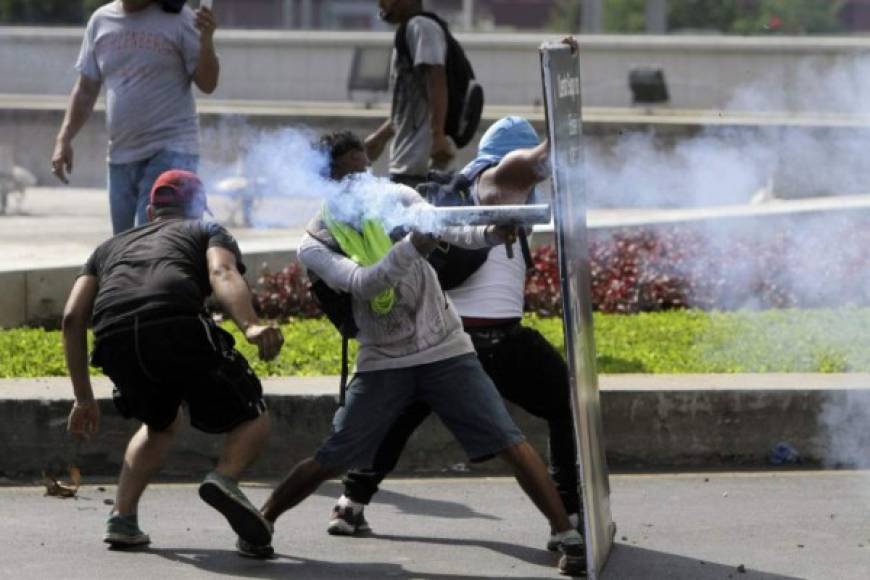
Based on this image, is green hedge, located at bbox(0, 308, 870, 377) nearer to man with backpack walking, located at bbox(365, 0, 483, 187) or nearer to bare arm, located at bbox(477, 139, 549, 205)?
man with backpack walking, located at bbox(365, 0, 483, 187)

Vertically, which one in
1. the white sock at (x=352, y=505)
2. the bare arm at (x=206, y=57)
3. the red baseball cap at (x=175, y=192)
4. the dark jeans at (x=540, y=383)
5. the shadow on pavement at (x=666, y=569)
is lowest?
the shadow on pavement at (x=666, y=569)

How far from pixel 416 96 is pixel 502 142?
2.43 metres

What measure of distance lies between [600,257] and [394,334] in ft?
16.0

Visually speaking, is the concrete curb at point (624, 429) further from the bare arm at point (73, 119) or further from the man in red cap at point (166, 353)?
the man in red cap at point (166, 353)

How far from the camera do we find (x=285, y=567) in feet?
19.9

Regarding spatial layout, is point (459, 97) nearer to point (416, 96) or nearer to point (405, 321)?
point (416, 96)

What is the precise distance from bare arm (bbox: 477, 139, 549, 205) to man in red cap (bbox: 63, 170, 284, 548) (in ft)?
2.62

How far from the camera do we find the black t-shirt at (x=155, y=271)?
6.02 metres

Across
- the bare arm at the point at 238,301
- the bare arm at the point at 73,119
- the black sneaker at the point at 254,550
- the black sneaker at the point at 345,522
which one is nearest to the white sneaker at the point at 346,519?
the black sneaker at the point at 345,522

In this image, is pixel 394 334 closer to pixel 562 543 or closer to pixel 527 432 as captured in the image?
pixel 562 543

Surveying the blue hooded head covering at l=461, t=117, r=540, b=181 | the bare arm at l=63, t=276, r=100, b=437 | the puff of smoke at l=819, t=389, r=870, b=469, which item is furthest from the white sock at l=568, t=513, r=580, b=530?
the puff of smoke at l=819, t=389, r=870, b=469

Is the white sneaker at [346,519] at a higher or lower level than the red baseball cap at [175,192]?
lower

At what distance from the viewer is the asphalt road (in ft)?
19.8

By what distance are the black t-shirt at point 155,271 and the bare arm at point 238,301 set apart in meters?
0.06
